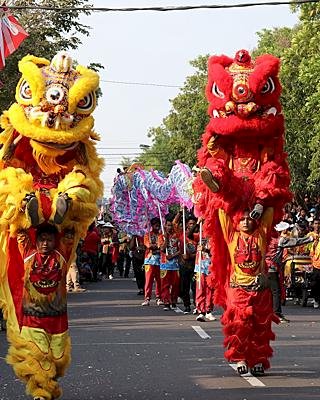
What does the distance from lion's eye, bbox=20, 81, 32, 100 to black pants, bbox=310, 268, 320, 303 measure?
12.6 m

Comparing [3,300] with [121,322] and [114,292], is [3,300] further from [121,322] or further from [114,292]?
[114,292]

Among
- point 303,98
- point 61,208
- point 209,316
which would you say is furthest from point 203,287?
point 303,98

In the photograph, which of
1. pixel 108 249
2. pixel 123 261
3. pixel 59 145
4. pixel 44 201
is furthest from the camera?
pixel 123 261

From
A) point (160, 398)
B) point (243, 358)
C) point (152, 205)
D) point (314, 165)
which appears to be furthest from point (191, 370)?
point (314, 165)

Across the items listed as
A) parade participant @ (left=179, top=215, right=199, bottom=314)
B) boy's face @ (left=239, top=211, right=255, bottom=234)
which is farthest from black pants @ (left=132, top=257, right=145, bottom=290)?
boy's face @ (left=239, top=211, right=255, bottom=234)

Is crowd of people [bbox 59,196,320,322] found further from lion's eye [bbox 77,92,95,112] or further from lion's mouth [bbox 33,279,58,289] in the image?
lion's mouth [bbox 33,279,58,289]

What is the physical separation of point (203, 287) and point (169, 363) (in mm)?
5960

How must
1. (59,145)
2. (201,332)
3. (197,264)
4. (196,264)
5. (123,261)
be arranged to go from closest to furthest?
(59,145)
(201,332)
(197,264)
(196,264)
(123,261)

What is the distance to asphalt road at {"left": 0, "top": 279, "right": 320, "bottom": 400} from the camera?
10.5 metres

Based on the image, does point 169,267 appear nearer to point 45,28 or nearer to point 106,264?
point 45,28

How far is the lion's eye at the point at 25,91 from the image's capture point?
32.7 feet

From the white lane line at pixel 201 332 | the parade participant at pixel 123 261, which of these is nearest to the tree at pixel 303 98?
the parade participant at pixel 123 261

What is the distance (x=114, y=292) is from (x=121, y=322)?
10.6 meters

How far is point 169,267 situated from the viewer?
22.0 m
